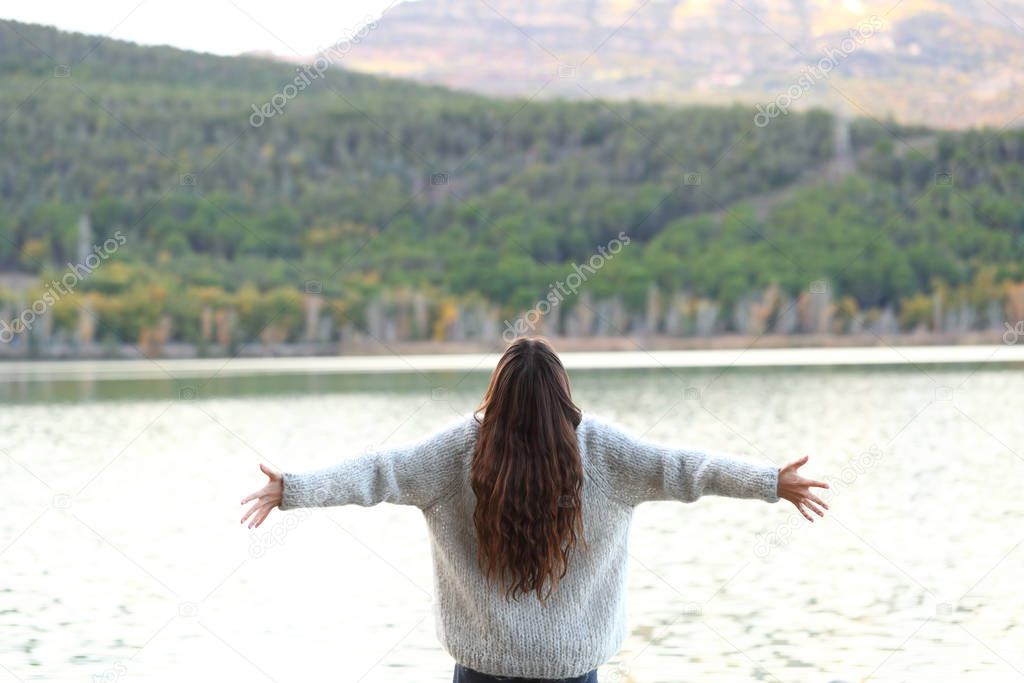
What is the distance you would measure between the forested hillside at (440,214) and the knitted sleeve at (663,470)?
62383 millimetres

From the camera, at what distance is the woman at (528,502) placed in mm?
3393

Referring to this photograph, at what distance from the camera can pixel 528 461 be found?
3.38 metres

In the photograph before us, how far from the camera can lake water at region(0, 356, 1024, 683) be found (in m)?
7.17

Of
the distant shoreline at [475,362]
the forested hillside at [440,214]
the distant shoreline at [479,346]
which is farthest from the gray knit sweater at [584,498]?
the forested hillside at [440,214]

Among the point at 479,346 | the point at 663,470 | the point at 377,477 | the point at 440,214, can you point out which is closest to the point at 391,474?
the point at 377,477

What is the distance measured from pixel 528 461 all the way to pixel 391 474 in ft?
1.14

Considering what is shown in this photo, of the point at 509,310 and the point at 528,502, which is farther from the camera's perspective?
the point at 509,310

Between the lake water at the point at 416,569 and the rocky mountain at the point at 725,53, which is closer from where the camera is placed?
the lake water at the point at 416,569

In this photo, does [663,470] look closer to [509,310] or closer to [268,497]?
[268,497]

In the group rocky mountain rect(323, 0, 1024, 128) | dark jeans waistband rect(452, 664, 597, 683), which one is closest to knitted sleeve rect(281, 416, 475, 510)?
dark jeans waistband rect(452, 664, 597, 683)

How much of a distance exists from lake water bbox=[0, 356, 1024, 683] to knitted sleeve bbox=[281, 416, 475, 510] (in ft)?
7.07

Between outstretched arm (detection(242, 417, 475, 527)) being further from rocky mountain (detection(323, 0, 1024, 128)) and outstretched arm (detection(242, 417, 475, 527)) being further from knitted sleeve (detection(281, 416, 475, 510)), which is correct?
rocky mountain (detection(323, 0, 1024, 128))

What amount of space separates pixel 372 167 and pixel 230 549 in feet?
266

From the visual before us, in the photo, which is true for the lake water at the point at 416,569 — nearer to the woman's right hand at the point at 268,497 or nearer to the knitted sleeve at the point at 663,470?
the woman's right hand at the point at 268,497
